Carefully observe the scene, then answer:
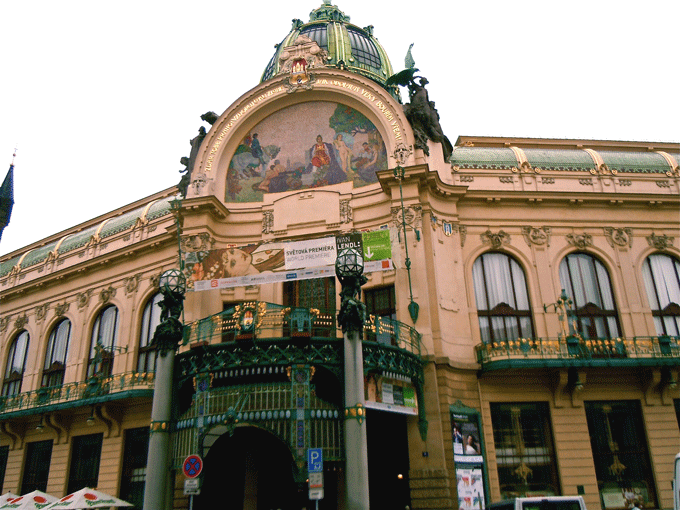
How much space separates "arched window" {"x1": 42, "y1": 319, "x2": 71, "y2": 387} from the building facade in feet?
0.37

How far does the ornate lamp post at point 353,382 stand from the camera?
1550cm

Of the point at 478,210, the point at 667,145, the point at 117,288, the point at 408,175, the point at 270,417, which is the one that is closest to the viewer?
the point at 270,417

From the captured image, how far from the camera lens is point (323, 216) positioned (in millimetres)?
24484

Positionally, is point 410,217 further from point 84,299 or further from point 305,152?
point 84,299

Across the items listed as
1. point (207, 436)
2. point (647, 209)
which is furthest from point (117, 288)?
point (647, 209)

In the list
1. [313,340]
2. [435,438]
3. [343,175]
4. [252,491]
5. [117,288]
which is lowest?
[252,491]

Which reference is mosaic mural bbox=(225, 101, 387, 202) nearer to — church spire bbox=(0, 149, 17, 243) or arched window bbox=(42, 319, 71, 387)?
arched window bbox=(42, 319, 71, 387)

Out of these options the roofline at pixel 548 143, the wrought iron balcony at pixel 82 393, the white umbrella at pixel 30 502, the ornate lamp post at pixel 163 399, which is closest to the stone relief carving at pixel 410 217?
the ornate lamp post at pixel 163 399

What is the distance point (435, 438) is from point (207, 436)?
7131 millimetres

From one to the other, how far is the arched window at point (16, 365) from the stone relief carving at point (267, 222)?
1644 cm

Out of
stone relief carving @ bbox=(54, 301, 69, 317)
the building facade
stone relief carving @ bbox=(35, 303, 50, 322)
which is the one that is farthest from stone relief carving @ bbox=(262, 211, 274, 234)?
stone relief carving @ bbox=(35, 303, 50, 322)

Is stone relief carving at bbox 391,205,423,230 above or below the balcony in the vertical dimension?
above

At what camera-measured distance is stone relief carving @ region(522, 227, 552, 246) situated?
79.3ft

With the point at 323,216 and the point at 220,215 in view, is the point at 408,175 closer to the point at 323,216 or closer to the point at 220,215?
the point at 323,216
